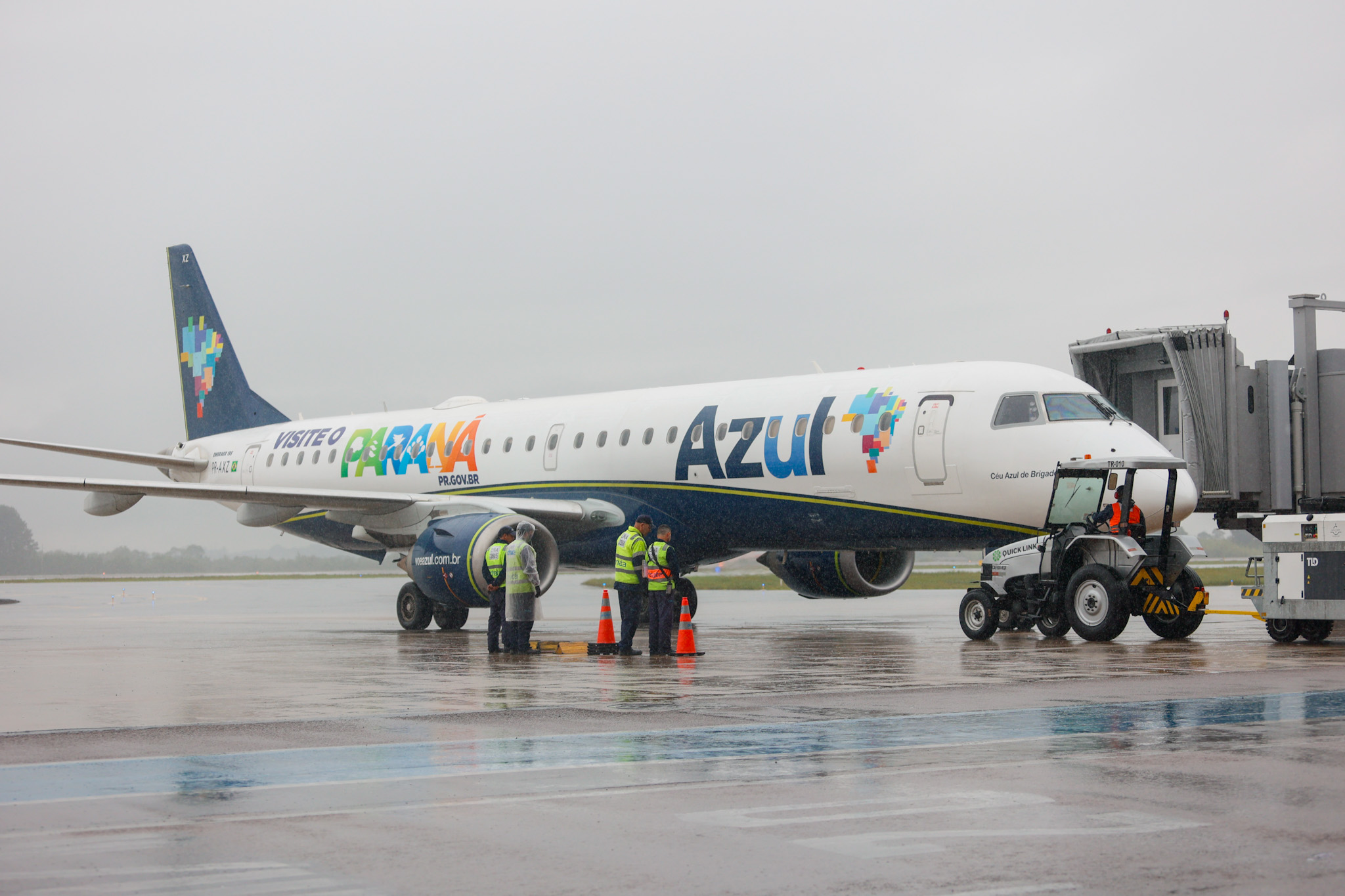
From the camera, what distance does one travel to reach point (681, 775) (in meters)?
7.46

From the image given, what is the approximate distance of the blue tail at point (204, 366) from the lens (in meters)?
31.6

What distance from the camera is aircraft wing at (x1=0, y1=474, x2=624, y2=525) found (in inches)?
850

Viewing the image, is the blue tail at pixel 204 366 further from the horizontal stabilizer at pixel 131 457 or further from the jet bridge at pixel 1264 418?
the jet bridge at pixel 1264 418

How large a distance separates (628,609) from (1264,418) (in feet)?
34.5

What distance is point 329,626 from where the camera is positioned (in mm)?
25141

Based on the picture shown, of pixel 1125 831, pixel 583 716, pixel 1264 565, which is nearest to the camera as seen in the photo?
pixel 1125 831

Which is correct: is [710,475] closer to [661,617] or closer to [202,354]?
[661,617]

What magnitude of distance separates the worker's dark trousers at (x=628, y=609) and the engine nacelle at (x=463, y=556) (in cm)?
304

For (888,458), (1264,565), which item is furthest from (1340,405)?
(888,458)

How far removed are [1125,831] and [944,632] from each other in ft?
50.0

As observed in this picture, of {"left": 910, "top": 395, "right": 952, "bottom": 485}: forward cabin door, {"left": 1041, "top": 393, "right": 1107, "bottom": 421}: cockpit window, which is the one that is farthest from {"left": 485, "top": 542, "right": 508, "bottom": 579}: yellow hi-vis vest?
{"left": 1041, "top": 393, "right": 1107, "bottom": 421}: cockpit window

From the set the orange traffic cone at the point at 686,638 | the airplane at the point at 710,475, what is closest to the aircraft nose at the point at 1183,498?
the airplane at the point at 710,475

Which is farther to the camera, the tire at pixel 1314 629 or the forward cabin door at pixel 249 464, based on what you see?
the forward cabin door at pixel 249 464

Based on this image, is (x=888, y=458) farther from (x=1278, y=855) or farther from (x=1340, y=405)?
(x=1278, y=855)
